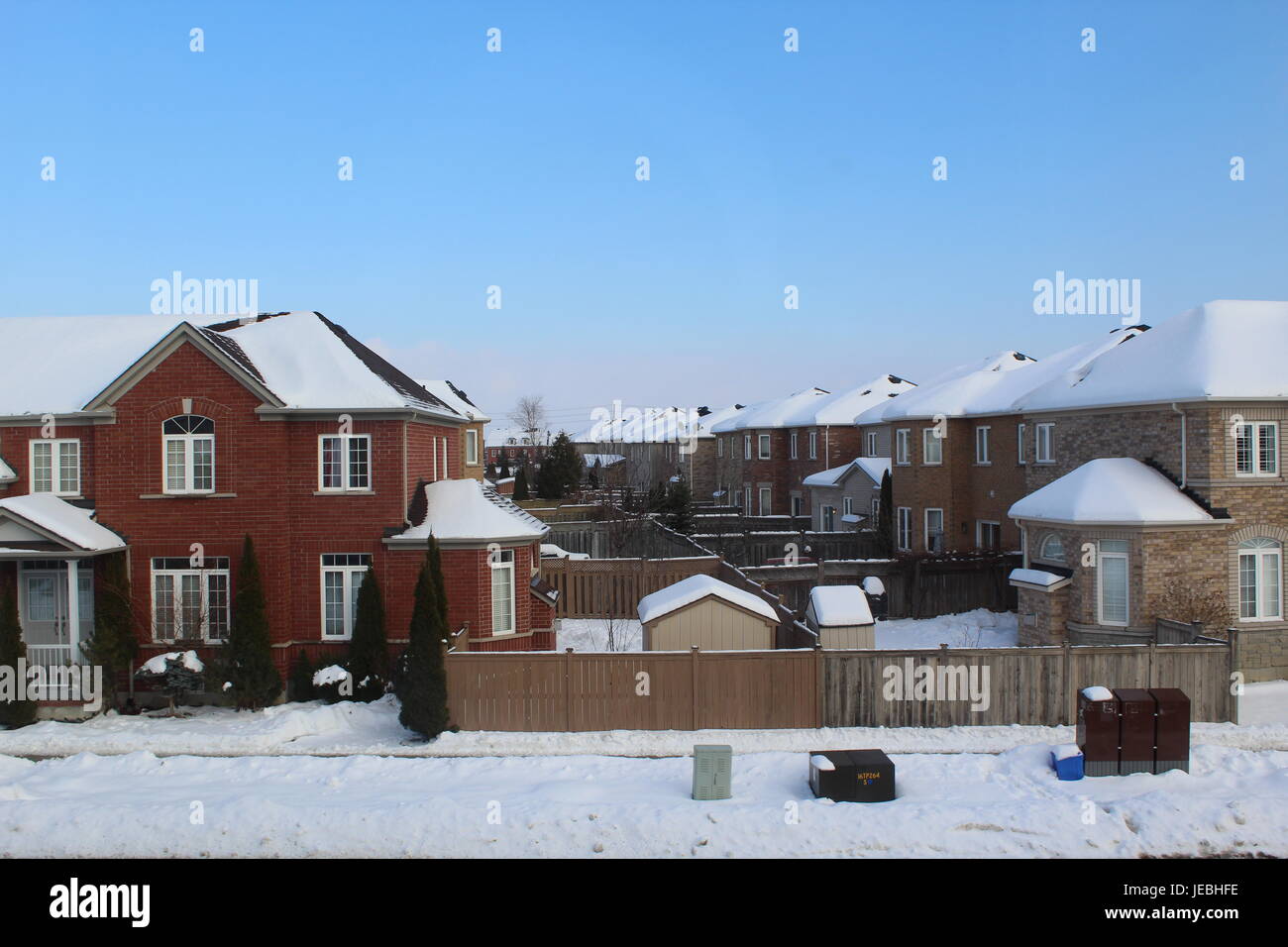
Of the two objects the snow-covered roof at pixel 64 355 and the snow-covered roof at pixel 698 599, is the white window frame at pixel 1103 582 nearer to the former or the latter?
the snow-covered roof at pixel 698 599

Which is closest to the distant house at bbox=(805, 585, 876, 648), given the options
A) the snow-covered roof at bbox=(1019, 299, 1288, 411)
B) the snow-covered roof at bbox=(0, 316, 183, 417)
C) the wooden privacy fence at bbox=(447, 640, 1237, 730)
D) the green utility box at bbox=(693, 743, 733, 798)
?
Result: the wooden privacy fence at bbox=(447, 640, 1237, 730)

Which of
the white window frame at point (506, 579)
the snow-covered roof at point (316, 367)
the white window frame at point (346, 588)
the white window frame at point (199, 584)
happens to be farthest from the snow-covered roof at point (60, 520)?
the white window frame at point (506, 579)

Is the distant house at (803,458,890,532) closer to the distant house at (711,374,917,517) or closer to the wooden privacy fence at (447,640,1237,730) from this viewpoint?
the distant house at (711,374,917,517)

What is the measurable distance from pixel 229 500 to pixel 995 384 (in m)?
25.8

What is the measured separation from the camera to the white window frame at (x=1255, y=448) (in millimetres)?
20562

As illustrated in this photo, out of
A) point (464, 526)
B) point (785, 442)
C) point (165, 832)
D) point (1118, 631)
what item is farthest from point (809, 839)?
point (785, 442)

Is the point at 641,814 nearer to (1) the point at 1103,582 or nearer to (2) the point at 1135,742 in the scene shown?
(2) the point at 1135,742

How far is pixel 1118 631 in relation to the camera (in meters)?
20.4

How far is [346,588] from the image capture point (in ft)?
62.7

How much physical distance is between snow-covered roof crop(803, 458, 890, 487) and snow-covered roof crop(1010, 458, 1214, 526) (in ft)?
44.1
